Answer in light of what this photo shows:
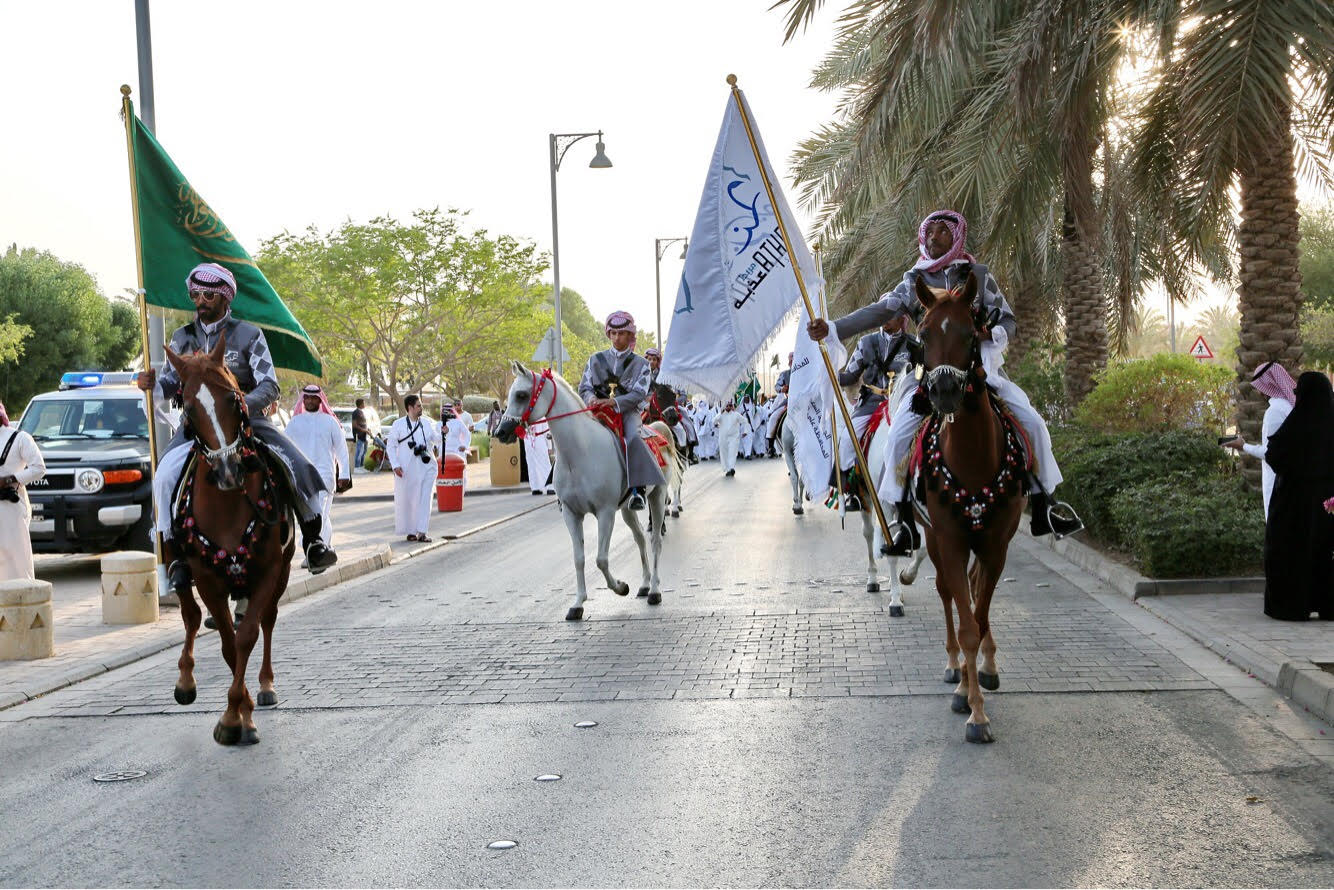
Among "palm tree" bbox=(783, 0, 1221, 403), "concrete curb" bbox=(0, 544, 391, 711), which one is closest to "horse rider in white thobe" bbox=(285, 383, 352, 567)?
"concrete curb" bbox=(0, 544, 391, 711)

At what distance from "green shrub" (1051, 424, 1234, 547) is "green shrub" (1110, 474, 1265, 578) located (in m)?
0.96

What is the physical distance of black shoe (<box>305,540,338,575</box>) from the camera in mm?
7953

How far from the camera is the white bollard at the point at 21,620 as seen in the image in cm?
1010

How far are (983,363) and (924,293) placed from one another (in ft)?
3.00

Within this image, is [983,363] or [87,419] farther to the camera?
[87,419]

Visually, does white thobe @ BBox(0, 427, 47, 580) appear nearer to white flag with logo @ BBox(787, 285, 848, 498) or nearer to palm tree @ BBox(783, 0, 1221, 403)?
white flag with logo @ BBox(787, 285, 848, 498)

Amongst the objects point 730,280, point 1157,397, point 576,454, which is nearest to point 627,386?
point 576,454

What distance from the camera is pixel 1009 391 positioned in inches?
305

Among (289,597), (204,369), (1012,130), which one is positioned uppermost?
(1012,130)

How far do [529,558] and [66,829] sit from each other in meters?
10.4

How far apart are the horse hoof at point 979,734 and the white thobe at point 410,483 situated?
13.2 m

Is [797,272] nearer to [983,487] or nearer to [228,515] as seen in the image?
[983,487]

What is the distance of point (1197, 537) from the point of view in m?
11.0

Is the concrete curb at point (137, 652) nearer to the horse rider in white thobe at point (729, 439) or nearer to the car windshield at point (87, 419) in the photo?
the car windshield at point (87, 419)
